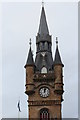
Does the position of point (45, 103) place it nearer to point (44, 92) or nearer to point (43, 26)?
point (44, 92)

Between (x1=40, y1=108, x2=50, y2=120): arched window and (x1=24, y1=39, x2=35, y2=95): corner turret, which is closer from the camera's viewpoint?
(x1=40, y1=108, x2=50, y2=120): arched window

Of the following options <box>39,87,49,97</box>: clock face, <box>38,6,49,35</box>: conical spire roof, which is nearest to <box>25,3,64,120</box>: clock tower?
<box>39,87,49,97</box>: clock face

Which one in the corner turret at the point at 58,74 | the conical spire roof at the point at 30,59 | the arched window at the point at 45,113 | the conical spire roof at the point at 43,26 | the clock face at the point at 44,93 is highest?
the conical spire roof at the point at 43,26

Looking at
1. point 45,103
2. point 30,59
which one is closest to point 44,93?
point 45,103

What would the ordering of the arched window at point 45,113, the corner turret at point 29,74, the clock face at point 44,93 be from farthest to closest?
the clock face at point 44,93 → the corner turret at point 29,74 → the arched window at point 45,113

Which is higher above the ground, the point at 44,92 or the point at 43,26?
the point at 43,26

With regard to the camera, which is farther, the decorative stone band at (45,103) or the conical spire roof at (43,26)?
the conical spire roof at (43,26)

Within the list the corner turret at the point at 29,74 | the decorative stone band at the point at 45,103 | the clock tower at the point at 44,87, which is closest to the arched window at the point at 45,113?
the clock tower at the point at 44,87

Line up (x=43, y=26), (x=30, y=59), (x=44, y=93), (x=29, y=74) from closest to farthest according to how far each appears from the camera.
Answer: (x=44, y=93) → (x=29, y=74) → (x=30, y=59) → (x=43, y=26)

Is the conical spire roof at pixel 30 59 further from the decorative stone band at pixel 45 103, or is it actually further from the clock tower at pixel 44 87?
the decorative stone band at pixel 45 103

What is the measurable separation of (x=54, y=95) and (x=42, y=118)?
14.0 feet

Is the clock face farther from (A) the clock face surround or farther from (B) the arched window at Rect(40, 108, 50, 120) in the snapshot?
(B) the arched window at Rect(40, 108, 50, 120)

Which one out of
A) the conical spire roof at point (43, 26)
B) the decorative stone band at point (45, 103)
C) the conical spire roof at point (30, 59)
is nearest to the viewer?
the decorative stone band at point (45, 103)

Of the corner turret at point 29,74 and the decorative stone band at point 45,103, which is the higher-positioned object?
the corner turret at point 29,74
